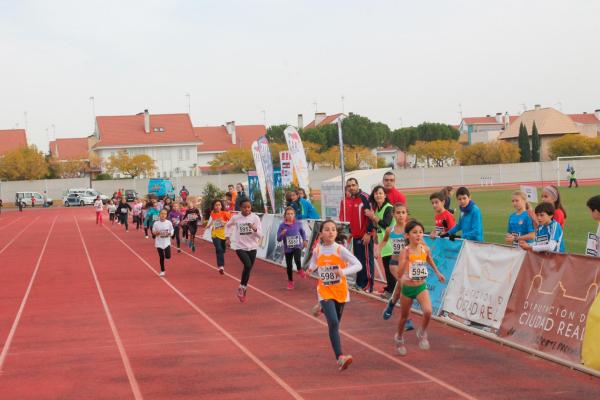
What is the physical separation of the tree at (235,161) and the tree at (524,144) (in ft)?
102

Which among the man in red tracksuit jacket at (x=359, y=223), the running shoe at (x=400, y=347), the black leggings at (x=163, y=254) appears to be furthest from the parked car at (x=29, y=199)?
the running shoe at (x=400, y=347)

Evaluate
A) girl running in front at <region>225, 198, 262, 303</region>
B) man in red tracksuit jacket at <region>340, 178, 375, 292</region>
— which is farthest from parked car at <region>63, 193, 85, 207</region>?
man in red tracksuit jacket at <region>340, 178, 375, 292</region>

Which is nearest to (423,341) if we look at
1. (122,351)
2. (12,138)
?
(122,351)

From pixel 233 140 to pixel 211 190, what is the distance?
84.6m

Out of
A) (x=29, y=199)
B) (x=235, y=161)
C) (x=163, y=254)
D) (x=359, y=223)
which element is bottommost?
(x=29, y=199)

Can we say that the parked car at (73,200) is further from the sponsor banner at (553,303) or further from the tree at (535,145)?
the sponsor banner at (553,303)

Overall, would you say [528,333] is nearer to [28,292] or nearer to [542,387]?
[542,387]

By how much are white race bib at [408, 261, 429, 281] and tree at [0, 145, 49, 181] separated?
88.0 meters

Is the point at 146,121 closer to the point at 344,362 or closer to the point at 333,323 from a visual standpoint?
the point at 333,323

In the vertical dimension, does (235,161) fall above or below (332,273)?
above

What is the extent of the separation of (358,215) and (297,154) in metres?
10.6

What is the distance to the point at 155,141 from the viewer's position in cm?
10481

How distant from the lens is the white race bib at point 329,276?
916 cm

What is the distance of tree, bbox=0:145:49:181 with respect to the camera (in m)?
92.3
